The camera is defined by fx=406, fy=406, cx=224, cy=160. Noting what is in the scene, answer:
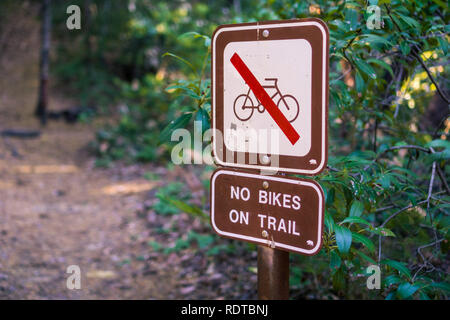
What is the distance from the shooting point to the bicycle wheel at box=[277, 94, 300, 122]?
1.65m

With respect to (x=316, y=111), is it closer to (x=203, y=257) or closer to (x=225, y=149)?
(x=225, y=149)

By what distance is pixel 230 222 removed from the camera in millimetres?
1872

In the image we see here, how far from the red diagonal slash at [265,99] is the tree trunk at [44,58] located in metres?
11.2

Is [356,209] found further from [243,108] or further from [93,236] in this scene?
[93,236]

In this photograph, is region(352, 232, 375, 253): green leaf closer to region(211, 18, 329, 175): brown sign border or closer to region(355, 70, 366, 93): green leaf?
region(211, 18, 329, 175): brown sign border

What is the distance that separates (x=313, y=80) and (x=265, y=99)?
0.22 m

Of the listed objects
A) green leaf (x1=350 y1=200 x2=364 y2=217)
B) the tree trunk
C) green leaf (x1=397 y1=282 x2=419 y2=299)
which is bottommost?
green leaf (x1=397 y1=282 x2=419 y2=299)

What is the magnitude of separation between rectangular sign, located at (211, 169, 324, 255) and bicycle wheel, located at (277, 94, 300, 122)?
261mm

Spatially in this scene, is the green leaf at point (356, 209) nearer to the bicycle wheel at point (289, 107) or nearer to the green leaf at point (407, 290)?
the green leaf at point (407, 290)

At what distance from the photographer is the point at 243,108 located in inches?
70.8

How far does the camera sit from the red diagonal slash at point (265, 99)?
168 centimetres

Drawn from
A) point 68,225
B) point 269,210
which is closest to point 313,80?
point 269,210

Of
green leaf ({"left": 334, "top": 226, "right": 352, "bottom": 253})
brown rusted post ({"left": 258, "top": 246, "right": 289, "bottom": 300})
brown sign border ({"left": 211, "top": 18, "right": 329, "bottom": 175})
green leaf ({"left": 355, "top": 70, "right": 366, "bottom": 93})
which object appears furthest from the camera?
green leaf ({"left": 355, "top": 70, "right": 366, "bottom": 93})

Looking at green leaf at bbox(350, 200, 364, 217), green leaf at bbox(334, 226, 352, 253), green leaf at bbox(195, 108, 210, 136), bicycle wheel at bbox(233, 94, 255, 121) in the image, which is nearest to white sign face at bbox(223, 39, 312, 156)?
bicycle wheel at bbox(233, 94, 255, 121)
